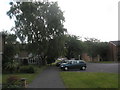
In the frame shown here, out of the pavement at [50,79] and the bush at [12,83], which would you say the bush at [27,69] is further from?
the bush at [12,83]

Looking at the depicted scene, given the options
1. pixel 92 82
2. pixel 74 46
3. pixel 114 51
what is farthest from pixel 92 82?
pixel 114 51

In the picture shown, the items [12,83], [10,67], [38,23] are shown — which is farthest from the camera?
[38,23]

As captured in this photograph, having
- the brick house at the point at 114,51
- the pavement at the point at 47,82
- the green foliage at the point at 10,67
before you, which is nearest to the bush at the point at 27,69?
the green foliage at the point at 10,67

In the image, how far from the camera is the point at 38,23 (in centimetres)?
3969

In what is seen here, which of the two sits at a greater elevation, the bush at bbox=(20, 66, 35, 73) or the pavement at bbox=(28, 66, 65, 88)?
the pavement at bbox=(28, 66, 65, 88)

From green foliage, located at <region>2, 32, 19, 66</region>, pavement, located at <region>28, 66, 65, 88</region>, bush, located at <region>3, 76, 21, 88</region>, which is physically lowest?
pavement, located at <region>28, 66, 65, 88</region>

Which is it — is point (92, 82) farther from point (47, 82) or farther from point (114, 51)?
point (114, 51)

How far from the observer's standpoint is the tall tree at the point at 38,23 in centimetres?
3912

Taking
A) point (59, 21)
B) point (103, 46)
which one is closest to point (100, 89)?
point (59, 21)

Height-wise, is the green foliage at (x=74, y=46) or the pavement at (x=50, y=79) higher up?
the green foliage at (x=74, y=46)

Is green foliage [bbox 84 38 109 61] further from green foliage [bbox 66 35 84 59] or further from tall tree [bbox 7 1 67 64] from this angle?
tall tree [bbox 7 1 67 64]

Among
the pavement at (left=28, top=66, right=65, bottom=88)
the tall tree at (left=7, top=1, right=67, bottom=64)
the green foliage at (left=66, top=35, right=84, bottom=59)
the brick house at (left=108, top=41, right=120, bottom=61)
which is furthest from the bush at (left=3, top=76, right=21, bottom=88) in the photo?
the brick house at (left=108, top=41, right=120, bottom=61)

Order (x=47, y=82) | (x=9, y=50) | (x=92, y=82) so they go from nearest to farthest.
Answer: (x=92, y=82) → (x=47, y=82) → (x=9, y=50)

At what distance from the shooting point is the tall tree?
3912 centimetres
